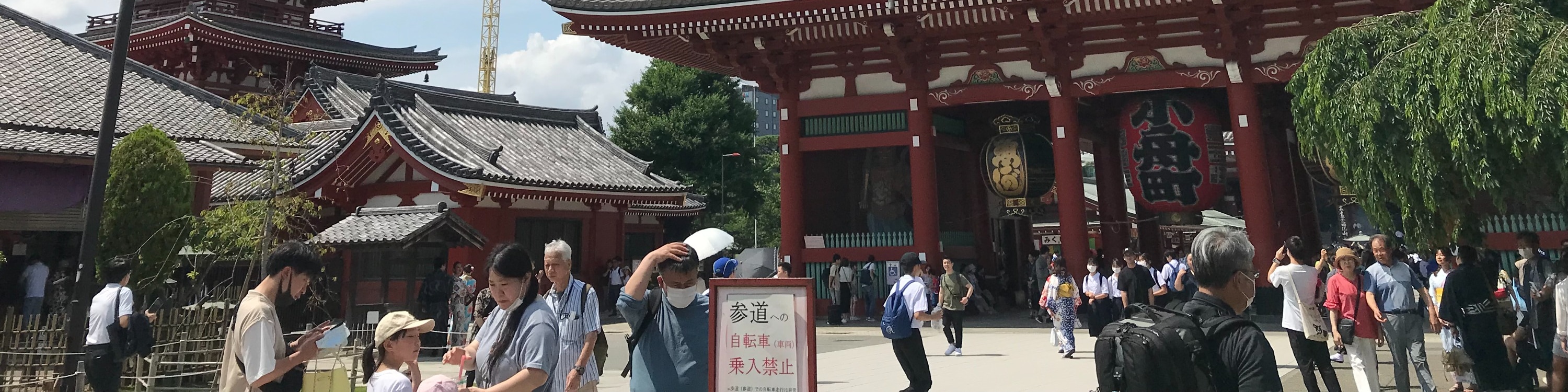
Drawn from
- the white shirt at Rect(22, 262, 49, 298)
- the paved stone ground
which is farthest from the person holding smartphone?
the white shirt at Rect(22, 262, 49, 298)

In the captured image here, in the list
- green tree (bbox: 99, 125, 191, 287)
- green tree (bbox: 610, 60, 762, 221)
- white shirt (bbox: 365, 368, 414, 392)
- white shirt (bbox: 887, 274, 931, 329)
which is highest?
green tree (bbox: 610, 60, 762, 221)

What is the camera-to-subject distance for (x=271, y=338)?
13.3 feet

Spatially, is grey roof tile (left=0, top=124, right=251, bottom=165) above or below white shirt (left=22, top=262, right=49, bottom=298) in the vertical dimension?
above

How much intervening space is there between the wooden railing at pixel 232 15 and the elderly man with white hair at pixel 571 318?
93.8 feet

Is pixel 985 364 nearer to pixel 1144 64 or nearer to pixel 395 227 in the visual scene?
pixel 1144 64

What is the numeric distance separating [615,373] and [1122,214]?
44.8ft

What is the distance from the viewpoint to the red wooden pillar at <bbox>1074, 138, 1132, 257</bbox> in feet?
65.3

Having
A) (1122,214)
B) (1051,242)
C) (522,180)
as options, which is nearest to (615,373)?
(522,180)

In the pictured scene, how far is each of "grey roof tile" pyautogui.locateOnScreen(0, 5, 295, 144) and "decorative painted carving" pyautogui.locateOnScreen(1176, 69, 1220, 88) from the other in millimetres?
14339

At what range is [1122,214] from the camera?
2028 centimetres

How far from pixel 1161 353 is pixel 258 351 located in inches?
145

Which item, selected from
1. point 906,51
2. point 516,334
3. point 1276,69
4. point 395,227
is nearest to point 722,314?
point 516,334

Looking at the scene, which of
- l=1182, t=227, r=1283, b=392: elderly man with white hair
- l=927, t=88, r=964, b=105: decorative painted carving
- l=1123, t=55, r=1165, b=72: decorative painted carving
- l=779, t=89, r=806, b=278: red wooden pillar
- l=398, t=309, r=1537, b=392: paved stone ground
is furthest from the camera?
l=779, t=89, r=806, b=278: red wooden pillar

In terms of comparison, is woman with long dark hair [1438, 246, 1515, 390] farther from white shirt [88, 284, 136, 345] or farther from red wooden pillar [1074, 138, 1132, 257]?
red wooden pillar [1074, 138, 1132, 257]
